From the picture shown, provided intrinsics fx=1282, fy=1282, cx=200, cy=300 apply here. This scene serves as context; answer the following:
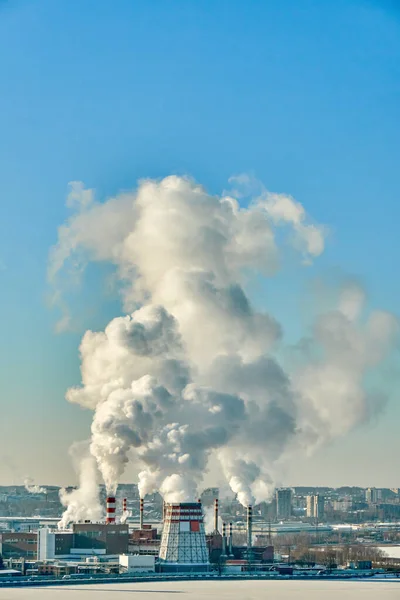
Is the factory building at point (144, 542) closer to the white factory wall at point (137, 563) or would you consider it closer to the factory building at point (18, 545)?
the white factory wall at point (137, 563)

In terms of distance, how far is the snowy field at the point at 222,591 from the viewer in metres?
59.4

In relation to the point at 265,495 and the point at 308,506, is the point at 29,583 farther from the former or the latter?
the point at 308,506

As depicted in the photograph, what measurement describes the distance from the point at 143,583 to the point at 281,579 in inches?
333

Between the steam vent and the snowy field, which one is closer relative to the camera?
the snowy field

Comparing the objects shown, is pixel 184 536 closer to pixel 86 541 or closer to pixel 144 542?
pixel 144 542

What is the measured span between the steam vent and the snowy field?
5.18 meters

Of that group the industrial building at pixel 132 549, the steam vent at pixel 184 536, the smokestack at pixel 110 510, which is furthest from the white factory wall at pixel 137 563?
the smokestack at pixel 110 510

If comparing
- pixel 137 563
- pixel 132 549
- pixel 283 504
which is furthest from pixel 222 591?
A: pixel 283 504

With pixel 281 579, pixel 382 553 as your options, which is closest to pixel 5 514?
pixel 382 553

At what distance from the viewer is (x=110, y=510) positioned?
80688 mm

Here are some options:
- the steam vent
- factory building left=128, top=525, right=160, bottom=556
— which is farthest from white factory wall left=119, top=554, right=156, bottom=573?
factory building left=128, top=525, right=160, bottom=556

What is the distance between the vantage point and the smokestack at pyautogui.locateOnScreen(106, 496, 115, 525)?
80188mm

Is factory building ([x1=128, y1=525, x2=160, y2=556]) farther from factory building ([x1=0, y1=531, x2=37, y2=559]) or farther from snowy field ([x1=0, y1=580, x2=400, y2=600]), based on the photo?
snowy field ([x1=0, y1=580, x2=400, y2=600])

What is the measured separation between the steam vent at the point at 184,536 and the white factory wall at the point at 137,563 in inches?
58.0
